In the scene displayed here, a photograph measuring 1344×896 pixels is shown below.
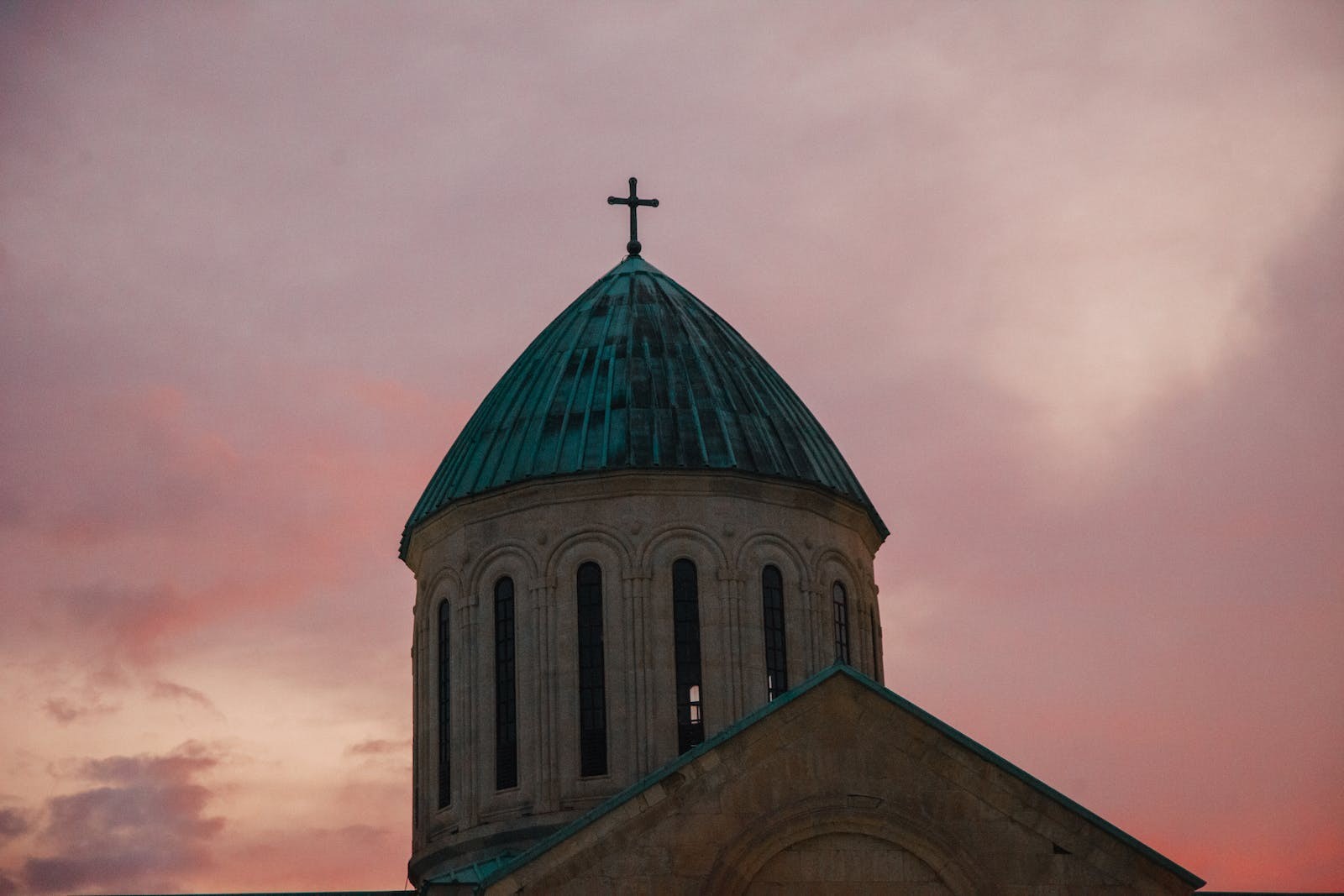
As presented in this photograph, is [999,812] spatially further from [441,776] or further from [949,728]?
[441,776]

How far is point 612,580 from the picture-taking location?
32.3 meters

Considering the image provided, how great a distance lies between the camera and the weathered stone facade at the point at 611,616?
3164 cm

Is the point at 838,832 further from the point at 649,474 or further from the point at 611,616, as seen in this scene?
the point at 649,474

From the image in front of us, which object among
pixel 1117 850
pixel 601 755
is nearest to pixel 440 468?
pixel 601 755

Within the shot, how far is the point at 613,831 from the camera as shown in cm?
2409

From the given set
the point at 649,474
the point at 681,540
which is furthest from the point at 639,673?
the point at 649,474

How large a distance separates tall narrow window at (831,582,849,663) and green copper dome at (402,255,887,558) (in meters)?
1.57

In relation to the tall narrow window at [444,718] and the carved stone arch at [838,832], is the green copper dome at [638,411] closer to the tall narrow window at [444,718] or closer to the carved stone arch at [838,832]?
the tall narrow window at [444,718]

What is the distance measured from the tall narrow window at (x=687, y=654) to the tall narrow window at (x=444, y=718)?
4072mm

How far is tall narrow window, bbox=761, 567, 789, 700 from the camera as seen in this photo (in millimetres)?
32406

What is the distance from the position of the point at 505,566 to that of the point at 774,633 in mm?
4408

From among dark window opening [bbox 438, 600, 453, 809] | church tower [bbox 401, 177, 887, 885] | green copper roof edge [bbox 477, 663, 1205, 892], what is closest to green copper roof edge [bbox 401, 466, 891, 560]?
church tower [bbox 401, 177, 887, 885]

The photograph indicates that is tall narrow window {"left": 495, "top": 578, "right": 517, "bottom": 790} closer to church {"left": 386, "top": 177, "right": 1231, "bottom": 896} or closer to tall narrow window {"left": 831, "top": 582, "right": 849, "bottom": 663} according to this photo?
church {"left": 386, "top": 177, "right": 1231, "bottom": 896}

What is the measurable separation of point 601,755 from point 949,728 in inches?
322
